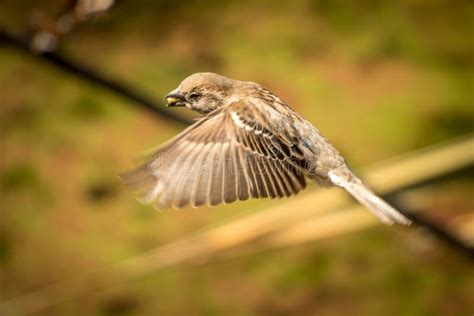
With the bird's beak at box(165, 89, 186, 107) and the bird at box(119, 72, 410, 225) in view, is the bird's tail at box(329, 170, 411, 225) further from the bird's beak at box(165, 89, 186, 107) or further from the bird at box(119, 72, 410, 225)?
the bird's beak at box(165, 89, 186, 107)

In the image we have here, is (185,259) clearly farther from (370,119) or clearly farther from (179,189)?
(179,189)

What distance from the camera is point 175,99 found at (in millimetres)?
765

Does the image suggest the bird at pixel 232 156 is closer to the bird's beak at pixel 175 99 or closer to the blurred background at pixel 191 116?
the bird's beak at pixel 175 99

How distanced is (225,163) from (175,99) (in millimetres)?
83

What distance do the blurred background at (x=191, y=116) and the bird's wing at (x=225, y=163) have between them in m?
0.73

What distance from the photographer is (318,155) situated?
0.85 m

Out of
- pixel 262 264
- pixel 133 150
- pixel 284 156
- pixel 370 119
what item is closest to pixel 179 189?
pixel 284 156

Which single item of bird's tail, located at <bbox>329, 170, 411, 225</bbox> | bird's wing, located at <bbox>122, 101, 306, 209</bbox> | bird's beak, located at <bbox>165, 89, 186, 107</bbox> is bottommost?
bird's tail, located at <bbox>329, 170, 411, 225</bbox>

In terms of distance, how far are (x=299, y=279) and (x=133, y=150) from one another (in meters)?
0.44

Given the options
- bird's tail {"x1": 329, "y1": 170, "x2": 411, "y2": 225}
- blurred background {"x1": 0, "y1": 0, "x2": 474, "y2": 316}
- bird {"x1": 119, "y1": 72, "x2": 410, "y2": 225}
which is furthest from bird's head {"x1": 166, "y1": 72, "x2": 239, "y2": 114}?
blurred background {"x1": 0, "y1": 0, "x2": 474, "y2": 316}

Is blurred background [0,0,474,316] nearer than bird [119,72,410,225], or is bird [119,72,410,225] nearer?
bird [119,72,410,225]

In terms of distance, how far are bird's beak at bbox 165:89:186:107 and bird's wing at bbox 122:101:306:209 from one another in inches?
1.3

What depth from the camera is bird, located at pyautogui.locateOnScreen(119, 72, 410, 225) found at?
693 millimetres

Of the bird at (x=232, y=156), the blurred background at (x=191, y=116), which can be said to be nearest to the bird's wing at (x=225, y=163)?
the bird at (x=232, y=156)
